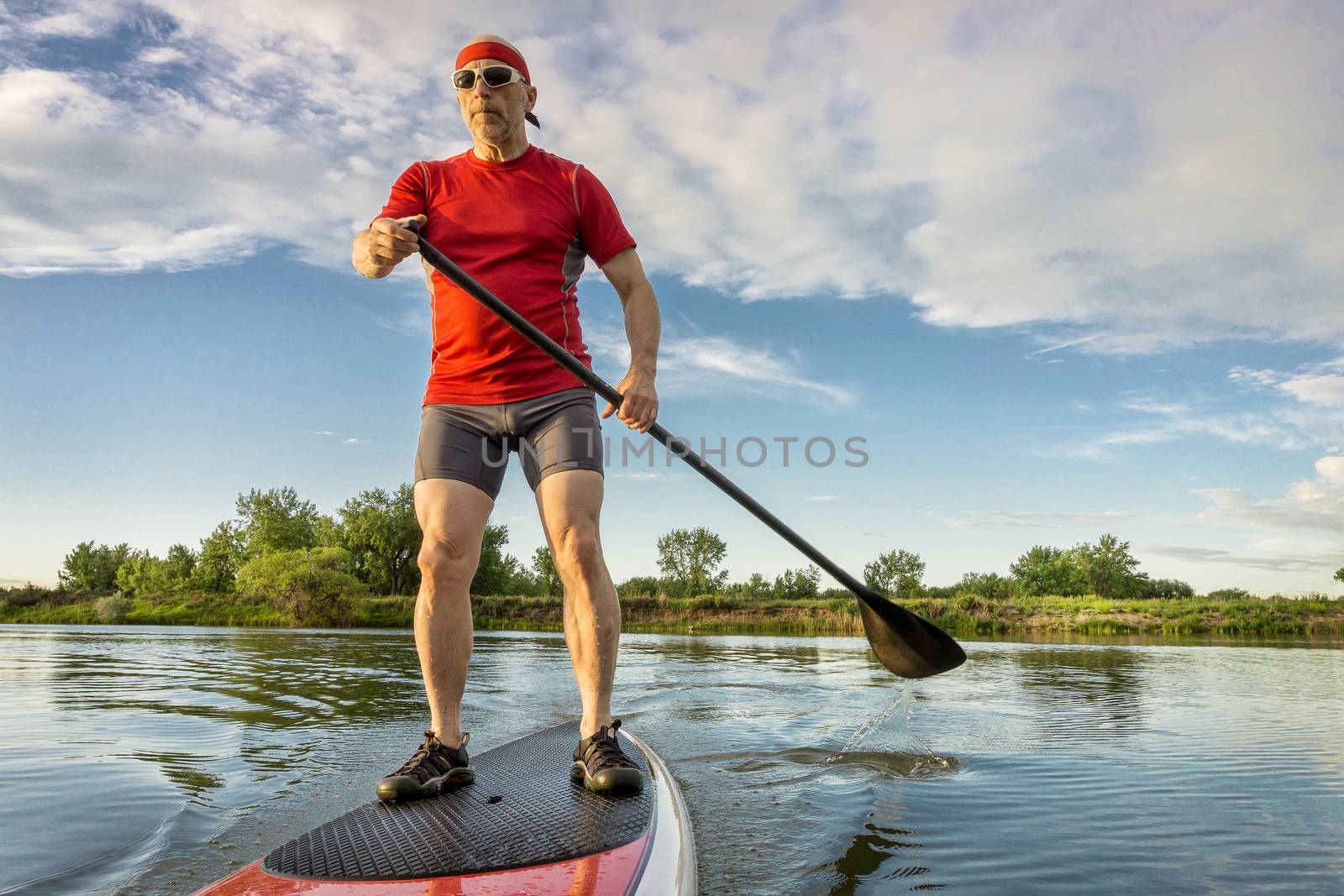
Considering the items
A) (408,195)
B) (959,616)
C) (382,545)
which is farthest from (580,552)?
(382,545)

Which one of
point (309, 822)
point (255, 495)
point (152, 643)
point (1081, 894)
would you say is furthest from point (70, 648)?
point (255, 495)

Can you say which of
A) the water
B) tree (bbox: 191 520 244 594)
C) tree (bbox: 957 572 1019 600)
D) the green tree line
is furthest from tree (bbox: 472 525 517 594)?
the water

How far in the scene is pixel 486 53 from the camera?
278cm

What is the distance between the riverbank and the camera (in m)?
23.1

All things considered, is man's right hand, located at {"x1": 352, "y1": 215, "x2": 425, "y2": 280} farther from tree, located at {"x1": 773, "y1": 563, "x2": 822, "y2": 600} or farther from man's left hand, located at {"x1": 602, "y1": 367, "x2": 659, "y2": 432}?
tree, located at {"x1": 773, "y1": 563, "x2": 822, "y2": 600}

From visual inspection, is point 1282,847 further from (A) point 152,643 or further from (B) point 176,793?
(A) point 152,643

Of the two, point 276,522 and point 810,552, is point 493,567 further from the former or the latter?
point 810,552

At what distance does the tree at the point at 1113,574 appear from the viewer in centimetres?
7412

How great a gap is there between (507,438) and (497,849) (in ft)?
4.77

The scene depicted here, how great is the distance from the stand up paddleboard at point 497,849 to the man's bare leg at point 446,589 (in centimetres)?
37

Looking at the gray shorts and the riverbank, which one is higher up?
the gray shorts

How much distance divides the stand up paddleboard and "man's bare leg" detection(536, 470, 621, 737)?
1.17 ft

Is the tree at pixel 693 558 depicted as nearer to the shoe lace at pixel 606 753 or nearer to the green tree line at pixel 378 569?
the green tree line at pixel 378 569

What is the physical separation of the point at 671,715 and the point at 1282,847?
128 inches
